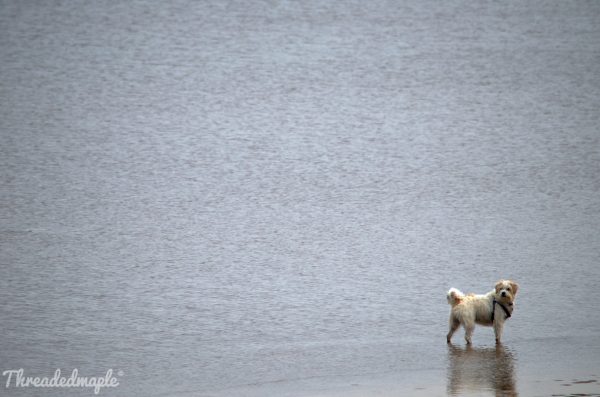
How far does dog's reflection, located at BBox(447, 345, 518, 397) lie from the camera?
7672 millimetres

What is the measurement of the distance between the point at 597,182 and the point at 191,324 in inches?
385

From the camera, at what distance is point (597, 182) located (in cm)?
1800

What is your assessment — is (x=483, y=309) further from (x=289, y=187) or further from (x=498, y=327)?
(x=289, y=187)

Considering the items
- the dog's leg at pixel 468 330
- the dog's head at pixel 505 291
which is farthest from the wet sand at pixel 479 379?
the dog's head at pixel 505 291

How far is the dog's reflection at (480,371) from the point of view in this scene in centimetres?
767

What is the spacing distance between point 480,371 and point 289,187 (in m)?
10.3

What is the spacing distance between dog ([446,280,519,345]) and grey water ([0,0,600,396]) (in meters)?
0.25

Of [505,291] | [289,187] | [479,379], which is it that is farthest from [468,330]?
[289,187]

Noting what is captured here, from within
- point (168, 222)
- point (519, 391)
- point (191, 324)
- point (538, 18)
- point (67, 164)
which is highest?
point (538, 18)

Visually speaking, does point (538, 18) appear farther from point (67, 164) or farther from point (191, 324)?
point (191, 324)

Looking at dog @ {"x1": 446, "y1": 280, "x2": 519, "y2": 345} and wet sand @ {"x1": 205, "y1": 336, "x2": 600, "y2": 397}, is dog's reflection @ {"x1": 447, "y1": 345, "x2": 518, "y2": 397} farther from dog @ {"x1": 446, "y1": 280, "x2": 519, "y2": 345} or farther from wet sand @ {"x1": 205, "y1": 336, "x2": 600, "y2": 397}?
dog @ {"x1": 446, "y1": 280, "x2": 519, "y2": 345}

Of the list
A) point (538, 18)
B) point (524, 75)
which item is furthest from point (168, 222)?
point (538, 18)

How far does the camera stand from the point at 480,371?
831 centimetres

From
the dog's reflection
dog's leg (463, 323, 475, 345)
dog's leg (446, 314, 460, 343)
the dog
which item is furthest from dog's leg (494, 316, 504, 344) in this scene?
dog's leg (446, 314, 460, 343)
